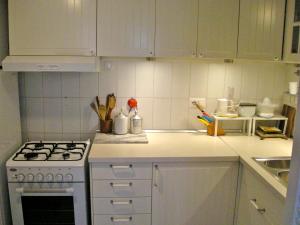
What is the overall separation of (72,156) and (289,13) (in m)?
1.88

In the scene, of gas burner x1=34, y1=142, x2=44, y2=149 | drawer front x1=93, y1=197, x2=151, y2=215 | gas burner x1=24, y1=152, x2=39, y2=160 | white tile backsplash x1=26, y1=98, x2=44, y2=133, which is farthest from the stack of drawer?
white tile backsplash x1=26, y1=98, x2=44, y2=133

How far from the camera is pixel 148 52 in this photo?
212cm

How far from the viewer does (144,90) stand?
8.12ft

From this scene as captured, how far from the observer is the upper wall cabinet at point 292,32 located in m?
2.09

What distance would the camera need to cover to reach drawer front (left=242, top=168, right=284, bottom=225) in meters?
1.54

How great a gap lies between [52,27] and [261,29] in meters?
1.50

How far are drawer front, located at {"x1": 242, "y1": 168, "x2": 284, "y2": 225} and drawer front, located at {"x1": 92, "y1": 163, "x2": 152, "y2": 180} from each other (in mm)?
649

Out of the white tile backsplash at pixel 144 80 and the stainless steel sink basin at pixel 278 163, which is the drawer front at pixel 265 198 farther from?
the white tile backsplash at pixel 144 80

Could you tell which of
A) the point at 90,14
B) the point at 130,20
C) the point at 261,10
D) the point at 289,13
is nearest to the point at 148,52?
the point at 130,20

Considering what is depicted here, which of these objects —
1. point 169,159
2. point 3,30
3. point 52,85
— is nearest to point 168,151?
point 169,159

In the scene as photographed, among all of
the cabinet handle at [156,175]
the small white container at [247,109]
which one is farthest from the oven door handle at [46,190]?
the small white container at [247,109]

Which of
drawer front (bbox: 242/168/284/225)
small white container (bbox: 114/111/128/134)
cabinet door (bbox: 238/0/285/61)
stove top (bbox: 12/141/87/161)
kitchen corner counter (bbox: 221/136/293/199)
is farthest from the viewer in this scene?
small white container (bbox: 114/111/128/134)

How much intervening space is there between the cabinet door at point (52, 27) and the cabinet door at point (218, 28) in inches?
30.3

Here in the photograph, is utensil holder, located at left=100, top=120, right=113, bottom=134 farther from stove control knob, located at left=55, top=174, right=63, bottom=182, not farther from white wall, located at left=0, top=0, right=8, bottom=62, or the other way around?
white wall, located at left=0, top=0, right=8, bottom=62
